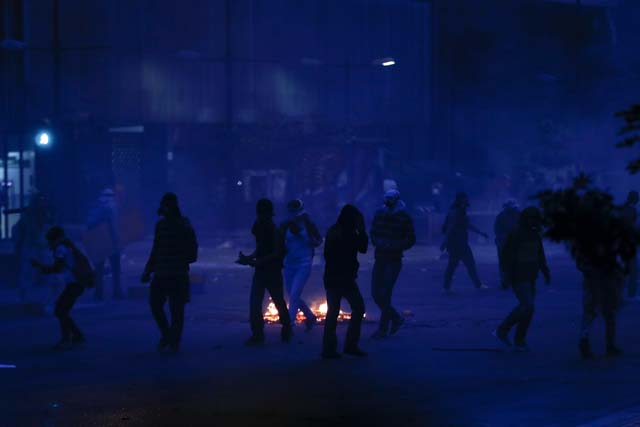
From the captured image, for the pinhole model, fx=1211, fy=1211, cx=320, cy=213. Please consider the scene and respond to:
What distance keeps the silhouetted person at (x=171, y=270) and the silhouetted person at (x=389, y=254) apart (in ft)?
6.56

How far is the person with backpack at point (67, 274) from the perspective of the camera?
39.1ft

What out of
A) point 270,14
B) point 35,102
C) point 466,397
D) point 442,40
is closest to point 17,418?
point 466,397

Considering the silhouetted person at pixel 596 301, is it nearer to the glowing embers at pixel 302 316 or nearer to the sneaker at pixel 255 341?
the sneaker at pixel 255 341

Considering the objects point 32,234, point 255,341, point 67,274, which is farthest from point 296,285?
point 32,234

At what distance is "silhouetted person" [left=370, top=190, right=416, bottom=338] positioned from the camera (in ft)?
41.0

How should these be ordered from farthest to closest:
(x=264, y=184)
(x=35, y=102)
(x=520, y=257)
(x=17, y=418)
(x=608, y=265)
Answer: (x=264, y=184), (x=35, y=102), (x=520, y=257), (x=17, y=418), (x=608, y=265)

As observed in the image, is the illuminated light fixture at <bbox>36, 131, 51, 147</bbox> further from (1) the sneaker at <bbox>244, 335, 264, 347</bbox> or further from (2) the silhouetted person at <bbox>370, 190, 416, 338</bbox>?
(1) the sneaker at <bbox>244, 335, 264, 347</bbox>

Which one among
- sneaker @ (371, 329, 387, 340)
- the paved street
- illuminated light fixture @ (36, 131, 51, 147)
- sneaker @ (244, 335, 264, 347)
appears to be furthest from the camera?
illuminated light fixture @ (36, 131, 51, 147)

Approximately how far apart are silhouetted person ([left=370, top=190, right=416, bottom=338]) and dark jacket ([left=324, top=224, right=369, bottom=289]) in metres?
1.19

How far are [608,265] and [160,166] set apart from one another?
37002 millimetres

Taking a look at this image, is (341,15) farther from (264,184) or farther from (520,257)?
(520,257)

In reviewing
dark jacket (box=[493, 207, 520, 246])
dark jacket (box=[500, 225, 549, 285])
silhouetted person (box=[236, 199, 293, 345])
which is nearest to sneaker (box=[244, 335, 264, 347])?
silhouetted person (box=[236, 199, 293, 345])

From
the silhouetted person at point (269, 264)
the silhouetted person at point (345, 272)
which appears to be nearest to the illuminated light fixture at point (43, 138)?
the silhouetted person at point (269, 264)

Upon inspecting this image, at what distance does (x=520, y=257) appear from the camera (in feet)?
37.8
